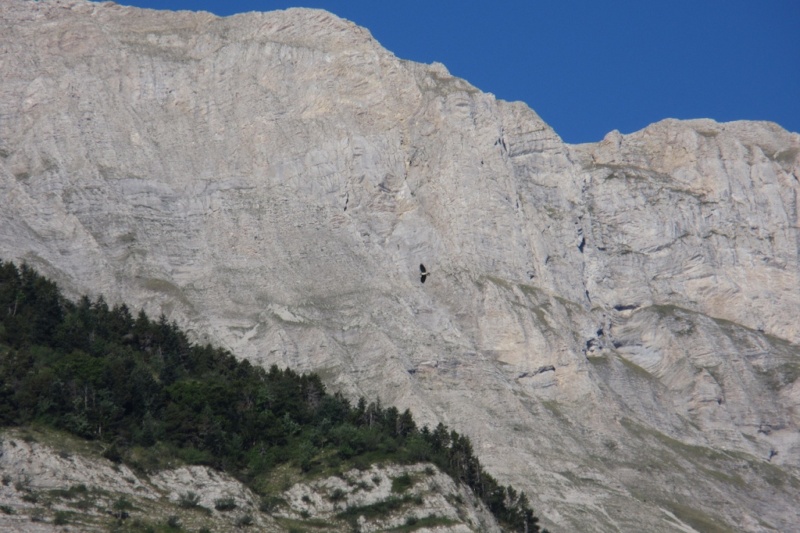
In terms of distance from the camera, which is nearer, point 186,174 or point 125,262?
point 125,262

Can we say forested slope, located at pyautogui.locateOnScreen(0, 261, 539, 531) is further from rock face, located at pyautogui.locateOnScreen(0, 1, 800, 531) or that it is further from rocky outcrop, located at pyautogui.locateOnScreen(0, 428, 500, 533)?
rock face, located at pyautogui.locateOnScreen(0, 1, 800, 531)

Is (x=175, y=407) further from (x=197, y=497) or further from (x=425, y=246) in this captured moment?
(x=425, y=246)

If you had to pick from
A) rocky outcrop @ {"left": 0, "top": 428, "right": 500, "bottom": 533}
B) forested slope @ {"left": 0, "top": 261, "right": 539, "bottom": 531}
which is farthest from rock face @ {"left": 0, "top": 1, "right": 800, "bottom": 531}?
rocky outcrop @ {"left": 0, "top": 428, "right": 500, "bottom": 533}

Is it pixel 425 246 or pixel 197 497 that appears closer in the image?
pixel 197 497

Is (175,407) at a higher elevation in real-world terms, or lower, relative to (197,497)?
higher

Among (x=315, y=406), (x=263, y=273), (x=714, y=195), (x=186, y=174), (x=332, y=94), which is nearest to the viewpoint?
(x=315, y=406)

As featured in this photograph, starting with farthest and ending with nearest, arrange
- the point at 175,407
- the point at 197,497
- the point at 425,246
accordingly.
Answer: the point at 425,246 → the point at 175,407 → the point at 197,497

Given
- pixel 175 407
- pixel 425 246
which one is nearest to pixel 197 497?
pixel 175 407

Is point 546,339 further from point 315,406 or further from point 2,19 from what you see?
point 2,19

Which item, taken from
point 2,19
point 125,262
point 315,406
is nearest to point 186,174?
point 125,262

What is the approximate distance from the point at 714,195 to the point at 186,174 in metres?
76.4

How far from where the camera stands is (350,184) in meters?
160

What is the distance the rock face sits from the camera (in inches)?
5320

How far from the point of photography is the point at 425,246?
15675 cm
